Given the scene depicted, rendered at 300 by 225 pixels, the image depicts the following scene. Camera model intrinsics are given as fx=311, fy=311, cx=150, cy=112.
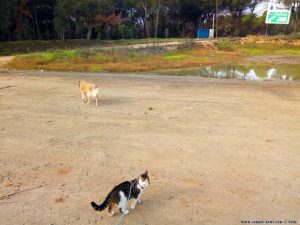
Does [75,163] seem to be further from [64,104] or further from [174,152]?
[64,104]

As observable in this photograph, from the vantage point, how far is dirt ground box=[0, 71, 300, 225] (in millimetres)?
4426

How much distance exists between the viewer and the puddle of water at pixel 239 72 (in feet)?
52.1

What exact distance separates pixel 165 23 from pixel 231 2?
12161 mm

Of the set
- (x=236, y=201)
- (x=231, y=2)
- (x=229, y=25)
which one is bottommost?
(x=236, y=201)

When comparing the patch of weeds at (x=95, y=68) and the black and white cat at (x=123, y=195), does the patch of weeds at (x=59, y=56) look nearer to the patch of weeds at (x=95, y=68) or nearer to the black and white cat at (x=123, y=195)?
the patch of weeds at (x=95, y=68)

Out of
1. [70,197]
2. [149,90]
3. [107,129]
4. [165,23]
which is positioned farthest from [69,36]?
[70,197]

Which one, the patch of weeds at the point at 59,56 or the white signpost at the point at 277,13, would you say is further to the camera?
the white signpost at the point at 277,13

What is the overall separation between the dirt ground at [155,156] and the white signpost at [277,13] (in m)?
40.0

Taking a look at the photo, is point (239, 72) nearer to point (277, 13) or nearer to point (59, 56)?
point (59, 56)

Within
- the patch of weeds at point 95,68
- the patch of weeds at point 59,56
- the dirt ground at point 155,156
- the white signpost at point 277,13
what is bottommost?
the dirt ground at point 155,156

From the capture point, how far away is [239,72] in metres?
17.7

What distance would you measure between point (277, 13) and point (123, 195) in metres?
48.7

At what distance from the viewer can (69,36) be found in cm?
4372

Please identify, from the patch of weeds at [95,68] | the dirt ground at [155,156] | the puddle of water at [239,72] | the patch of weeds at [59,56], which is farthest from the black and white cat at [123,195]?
the patch of weeds at [59,56]
